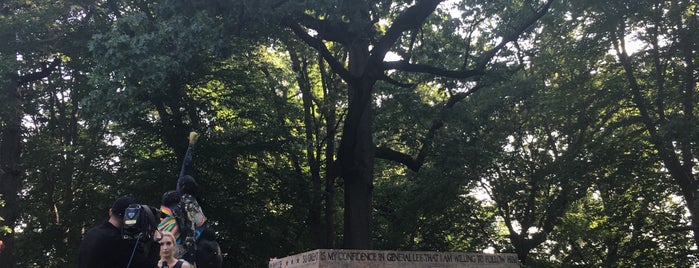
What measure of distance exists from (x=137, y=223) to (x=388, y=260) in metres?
5.80

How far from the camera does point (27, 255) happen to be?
23.6m

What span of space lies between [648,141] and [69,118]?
2247 cm

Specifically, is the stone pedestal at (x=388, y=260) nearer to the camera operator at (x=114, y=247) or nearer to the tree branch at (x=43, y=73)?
the camera operator at (x=114, y=247)

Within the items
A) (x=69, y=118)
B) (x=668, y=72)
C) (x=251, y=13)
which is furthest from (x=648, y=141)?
(x=69, y=118)

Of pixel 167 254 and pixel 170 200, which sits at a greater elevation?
pixel 170 200

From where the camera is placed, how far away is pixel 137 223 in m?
5.81

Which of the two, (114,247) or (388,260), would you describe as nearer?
(114,247)

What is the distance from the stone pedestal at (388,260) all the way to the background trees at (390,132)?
15.3 feet

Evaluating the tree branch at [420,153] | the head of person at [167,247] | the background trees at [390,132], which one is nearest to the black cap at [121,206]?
the head of person at [167,247]

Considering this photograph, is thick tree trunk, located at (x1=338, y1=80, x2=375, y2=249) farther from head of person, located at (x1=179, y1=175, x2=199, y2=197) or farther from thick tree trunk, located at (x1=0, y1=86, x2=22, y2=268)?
thick tree trunk, located at (x1=0, y1=86, x2=22, y2=268)

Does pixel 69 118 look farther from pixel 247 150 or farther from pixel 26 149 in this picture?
pixel 247 150

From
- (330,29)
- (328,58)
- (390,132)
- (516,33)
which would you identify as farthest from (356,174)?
(516,33)

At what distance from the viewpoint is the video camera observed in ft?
19.0

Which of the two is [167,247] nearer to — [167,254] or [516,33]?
[167,254]
